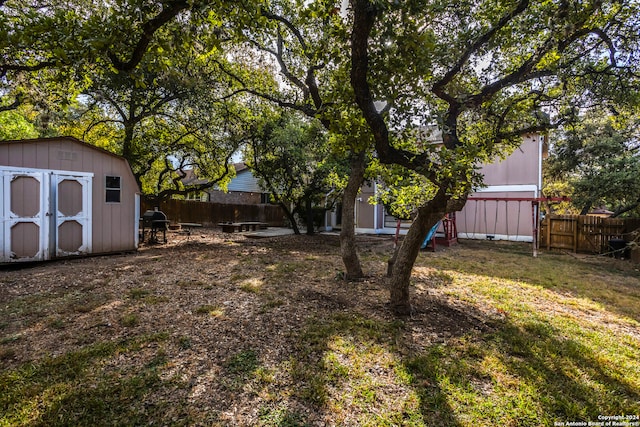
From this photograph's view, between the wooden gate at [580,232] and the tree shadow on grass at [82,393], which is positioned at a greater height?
the wooden gate at [580,232]

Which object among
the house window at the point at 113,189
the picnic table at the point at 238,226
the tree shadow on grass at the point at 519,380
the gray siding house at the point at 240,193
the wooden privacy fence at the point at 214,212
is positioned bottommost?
the tree shadow on grass at the point at 519,380

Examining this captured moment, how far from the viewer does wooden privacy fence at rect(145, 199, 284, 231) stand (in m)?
17.2

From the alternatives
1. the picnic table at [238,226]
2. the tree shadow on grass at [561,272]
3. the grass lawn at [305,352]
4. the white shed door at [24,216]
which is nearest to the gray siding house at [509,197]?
the tree shadow on grass at [561,272]

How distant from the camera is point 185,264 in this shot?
21.6 ft

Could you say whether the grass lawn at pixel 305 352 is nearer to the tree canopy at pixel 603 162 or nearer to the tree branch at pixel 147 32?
the tree branch at pixel 147 32

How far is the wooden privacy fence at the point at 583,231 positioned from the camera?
32.7 ft

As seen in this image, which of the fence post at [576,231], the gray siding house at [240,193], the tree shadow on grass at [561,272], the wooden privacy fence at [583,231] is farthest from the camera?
the gray siding house at [240,193]

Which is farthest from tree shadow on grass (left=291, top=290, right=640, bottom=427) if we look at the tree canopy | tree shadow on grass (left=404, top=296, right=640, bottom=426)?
the tree canopy

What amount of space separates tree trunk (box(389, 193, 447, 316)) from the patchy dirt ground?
22 cm

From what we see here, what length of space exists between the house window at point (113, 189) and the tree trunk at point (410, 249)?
7500 mm

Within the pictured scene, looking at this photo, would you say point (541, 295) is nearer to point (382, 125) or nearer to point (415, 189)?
point (415, 189)

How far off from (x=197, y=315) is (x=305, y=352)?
5.24 ft

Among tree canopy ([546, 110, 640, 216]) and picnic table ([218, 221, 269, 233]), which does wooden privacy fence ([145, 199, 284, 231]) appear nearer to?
picnic table ([218, 221, 269, 233])

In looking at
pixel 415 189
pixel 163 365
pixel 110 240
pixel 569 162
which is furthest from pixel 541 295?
pixel 569 162
